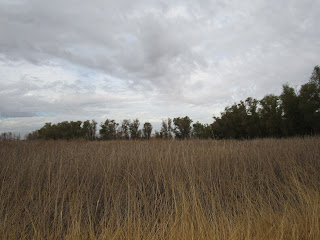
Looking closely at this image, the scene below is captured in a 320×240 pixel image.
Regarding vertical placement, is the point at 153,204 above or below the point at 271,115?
below

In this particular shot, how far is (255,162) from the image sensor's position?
6922 millimetres

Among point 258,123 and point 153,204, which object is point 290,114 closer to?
point 258,123

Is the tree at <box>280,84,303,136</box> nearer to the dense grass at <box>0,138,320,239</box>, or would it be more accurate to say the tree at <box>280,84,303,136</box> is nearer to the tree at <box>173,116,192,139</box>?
the tree at <box>173,116,192,139</box>

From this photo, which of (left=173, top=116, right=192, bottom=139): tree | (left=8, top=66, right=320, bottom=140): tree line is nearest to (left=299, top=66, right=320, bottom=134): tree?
(left=8, top=66, right=320, bottom=140): tree line

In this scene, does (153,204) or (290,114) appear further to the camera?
(290,114)

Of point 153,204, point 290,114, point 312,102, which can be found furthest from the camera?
point 290,114

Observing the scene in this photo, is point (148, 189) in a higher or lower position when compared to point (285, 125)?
lower

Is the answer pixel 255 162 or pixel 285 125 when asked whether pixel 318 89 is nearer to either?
pixel 285 125

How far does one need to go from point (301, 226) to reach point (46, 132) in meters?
31.0

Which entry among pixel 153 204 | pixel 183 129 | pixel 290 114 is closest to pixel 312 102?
pixel 290 114

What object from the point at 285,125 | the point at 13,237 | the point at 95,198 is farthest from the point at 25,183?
the point at 285,125

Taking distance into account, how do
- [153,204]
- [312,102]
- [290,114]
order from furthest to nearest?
Answer: [290,114] → [312,102] → [153,204]

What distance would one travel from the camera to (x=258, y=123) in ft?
73.2

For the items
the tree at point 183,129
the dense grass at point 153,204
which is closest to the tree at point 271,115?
the tree at point 183,129
